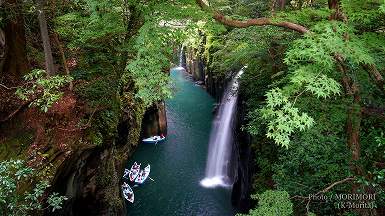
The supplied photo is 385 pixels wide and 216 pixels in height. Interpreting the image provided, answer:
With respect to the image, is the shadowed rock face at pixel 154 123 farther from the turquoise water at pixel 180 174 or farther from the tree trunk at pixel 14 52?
the tree trunk at pixel 14 52

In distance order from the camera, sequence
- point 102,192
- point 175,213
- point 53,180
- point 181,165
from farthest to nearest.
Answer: point 181,165 < point 175,213 < point 102,192 < point 53,180

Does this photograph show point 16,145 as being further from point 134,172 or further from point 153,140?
point 153,140

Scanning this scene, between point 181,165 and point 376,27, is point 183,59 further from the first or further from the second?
point 376,27

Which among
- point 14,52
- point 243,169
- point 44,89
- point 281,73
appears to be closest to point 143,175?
point 243,169

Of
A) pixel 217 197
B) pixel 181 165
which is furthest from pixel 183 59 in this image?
pixel 217 197

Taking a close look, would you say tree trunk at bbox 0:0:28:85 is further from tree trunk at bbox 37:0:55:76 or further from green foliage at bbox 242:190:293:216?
green foliage at bbox 242:190:293:216

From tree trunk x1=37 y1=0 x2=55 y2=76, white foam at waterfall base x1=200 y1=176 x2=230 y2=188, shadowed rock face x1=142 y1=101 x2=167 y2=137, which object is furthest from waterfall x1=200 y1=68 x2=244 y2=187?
tree trunk x1=37 y1=0 x2=55 y2=76

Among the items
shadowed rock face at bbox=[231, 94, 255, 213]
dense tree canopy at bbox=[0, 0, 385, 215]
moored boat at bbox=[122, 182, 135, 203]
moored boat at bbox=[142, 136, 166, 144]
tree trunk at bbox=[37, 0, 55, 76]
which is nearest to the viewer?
dense tree canopy at bbox=[0, 0, 385, 215]
